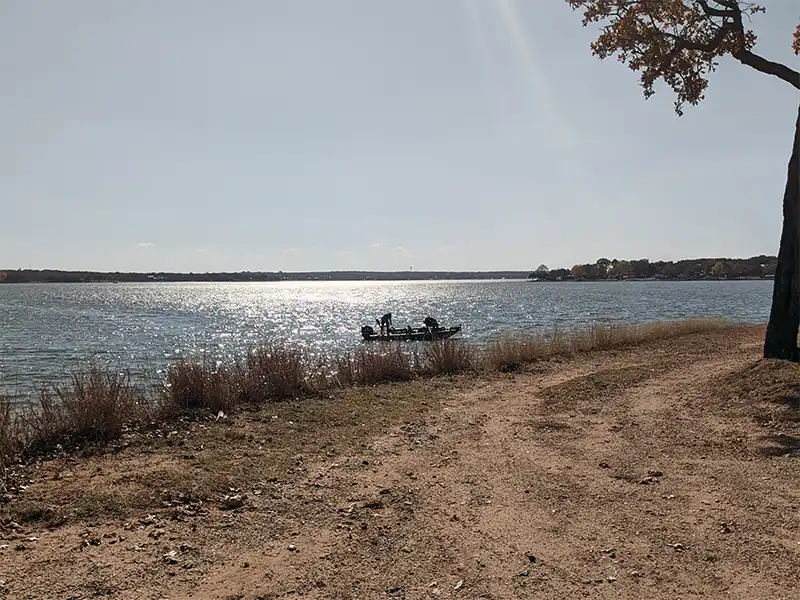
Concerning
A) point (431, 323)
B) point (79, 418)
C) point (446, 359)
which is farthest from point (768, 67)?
point (431, 323)

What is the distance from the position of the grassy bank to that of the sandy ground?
61 centimetres

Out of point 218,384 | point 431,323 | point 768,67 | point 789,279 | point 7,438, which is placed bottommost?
point 431,323

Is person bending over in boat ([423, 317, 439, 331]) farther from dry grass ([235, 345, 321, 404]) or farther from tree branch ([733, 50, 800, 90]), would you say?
tree branch ([733, 50, 800, 90])

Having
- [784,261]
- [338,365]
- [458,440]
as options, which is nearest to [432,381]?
[338,365]

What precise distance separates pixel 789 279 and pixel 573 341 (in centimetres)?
758

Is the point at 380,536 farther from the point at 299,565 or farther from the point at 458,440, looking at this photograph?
the point at 458,440

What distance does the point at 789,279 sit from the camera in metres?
11.2

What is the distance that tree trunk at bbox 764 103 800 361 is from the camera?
36.2 feet

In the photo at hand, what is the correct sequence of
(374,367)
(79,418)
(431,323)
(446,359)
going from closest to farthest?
(79,418)
(374,367)
(446,359)
(431,323)

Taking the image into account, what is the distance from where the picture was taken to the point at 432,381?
44.0 ft

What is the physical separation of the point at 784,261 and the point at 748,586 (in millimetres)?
8979

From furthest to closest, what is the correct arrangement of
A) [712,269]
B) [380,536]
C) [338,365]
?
[712,269]
[338,365]
[380,536]

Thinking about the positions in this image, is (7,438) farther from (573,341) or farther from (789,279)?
(573,341)

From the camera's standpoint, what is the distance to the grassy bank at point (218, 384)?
7797 millimetres
